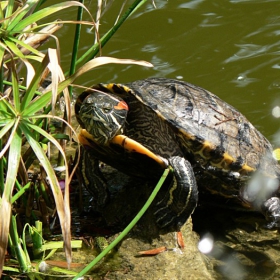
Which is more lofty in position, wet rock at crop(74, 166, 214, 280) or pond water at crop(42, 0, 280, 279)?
pond water at crop(42, 0, 280, 279)

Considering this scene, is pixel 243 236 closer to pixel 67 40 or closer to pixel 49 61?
pixel 49 61

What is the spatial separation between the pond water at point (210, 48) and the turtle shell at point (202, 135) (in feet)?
4.45

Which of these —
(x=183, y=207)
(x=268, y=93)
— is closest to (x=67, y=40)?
(x=268, y=93)

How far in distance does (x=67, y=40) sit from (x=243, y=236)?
13.4ft

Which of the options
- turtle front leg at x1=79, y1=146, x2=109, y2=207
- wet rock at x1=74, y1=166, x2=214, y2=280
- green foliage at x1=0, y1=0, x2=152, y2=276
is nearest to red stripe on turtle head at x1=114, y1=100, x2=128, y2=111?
turtle front leg at x1=79, y1=146, x2=109, y2=207

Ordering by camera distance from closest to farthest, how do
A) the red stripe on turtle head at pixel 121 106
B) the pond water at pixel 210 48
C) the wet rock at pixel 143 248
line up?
the wet rock at pixel 143 248
the red stripe on turtle head at pixel 121 106
the pond water at pixel 210 48

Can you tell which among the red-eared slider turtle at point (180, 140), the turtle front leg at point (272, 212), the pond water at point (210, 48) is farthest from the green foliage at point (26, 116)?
the pond water at point (210, 48)

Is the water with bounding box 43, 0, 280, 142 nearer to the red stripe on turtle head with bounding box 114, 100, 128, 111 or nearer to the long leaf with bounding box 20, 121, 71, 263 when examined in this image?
the red stripe on turtle head with bounding box 114, 100, 128, 111

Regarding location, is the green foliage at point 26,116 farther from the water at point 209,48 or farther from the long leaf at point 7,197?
the water at point 209,48

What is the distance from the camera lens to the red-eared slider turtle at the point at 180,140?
359cm

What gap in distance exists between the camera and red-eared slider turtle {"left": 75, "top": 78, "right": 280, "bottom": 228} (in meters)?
3.59

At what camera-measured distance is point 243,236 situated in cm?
360

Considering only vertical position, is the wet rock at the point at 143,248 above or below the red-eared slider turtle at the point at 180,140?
below

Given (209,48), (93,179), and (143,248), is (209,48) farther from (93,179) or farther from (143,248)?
(143,248)
